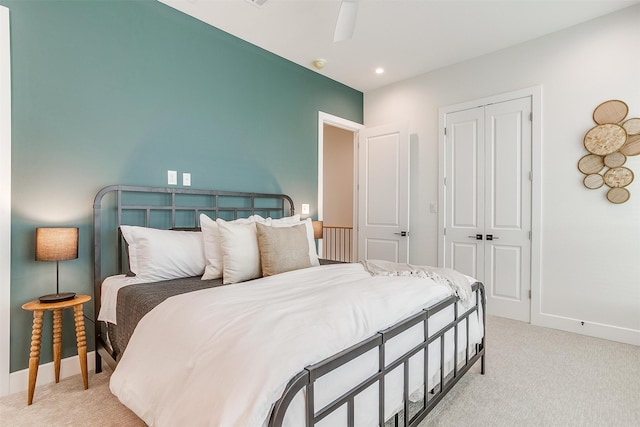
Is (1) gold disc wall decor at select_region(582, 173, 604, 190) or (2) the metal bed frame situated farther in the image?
(1) gold disc wall decor at select_region(582, 173, 604, 190)

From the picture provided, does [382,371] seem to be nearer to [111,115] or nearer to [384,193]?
[111,115]

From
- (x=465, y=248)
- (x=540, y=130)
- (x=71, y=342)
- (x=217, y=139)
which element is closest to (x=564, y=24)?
(x=540, y=130)

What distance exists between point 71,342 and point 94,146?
4.71ft

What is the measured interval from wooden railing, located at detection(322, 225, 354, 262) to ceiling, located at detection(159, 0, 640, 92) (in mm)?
3125

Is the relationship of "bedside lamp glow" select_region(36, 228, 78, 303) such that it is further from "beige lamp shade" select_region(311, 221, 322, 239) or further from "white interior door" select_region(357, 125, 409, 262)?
"white interior door" select_region(357, 125, 409, 262)

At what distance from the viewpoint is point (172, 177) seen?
2754 millimetres

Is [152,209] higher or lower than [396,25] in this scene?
lower

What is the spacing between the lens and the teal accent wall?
2.09 metres

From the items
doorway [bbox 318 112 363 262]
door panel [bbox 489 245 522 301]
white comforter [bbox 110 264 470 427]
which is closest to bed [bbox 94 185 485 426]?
white comforter [bbox 110 264 470 427]

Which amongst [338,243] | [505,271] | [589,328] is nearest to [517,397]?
[589,328]

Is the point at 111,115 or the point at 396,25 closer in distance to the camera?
the point at 111,115

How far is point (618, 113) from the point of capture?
2.82 meters

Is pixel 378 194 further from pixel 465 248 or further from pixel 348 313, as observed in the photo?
pixel 348 313

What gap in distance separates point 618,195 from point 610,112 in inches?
29.7
